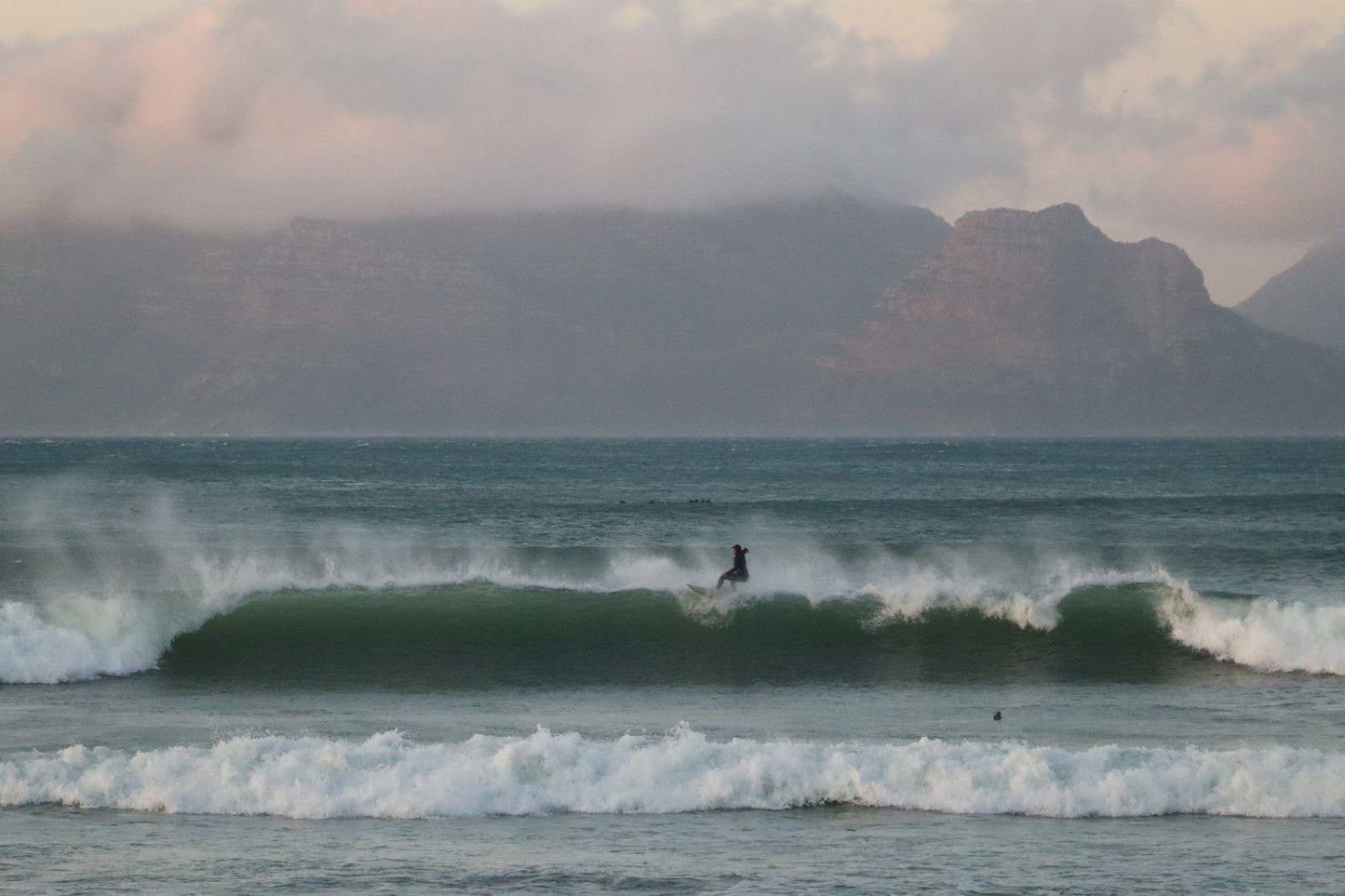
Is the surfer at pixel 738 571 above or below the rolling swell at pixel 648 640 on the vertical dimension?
above

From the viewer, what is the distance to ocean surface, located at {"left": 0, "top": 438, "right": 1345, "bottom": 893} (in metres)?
11.8

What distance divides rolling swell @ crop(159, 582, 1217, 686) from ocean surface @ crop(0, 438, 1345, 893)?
9 cm

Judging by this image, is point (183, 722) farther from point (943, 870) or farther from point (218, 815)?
point (943, 870)

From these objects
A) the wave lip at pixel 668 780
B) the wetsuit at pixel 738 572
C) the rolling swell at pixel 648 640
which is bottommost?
the wave lip at pixel 668 780

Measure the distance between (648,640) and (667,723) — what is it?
642 centimetres

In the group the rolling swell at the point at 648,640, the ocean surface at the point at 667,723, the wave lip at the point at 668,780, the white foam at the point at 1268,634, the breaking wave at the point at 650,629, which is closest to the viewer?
the ocean surface at the point at 667,723

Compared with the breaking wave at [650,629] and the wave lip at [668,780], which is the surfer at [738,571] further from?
the wave lip at [668,780]

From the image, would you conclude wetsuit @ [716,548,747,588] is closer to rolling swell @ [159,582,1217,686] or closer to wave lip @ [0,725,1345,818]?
rolling swell @ [159,582,1217,686]

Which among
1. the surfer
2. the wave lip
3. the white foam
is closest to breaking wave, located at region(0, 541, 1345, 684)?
the white foam

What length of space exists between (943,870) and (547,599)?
49.6 feet

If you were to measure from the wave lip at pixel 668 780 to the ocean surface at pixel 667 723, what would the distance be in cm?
4

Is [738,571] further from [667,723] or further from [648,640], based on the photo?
[667,723]

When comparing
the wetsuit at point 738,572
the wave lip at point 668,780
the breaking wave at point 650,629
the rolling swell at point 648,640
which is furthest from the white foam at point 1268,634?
the wetsuit at point 738,572

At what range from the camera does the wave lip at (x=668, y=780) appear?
13414mm
